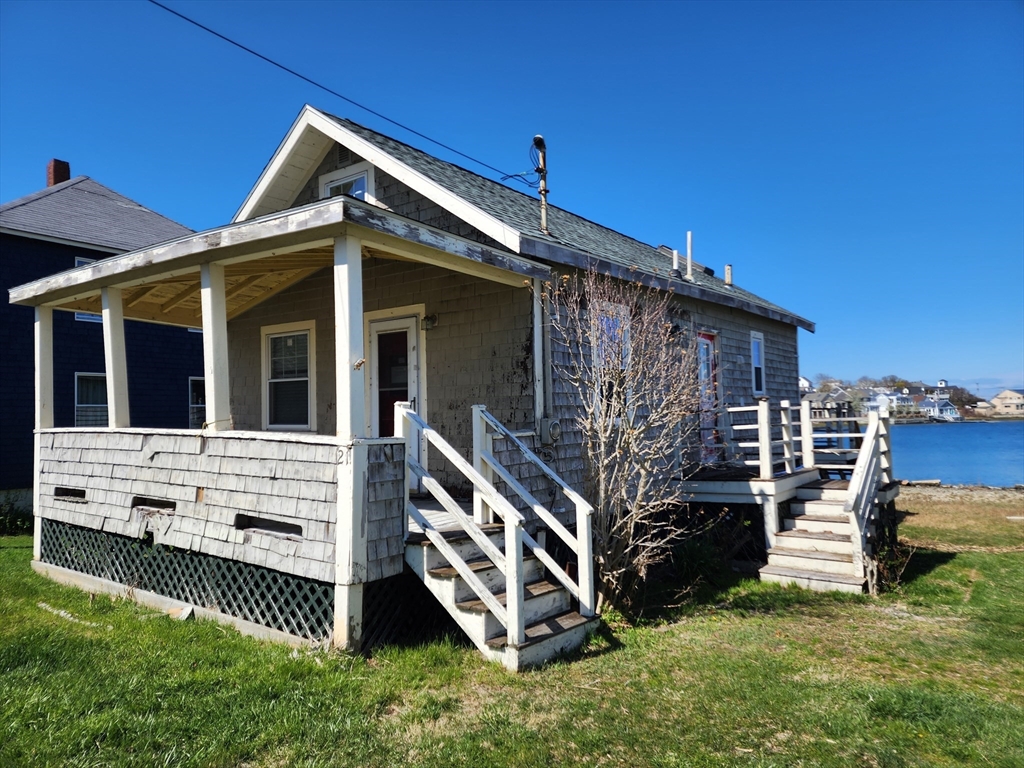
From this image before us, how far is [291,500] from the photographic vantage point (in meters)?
5.59

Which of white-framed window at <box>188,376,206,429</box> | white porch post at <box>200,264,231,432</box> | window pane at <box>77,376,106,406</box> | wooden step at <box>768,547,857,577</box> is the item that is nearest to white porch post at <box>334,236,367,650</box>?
white porch post at <box>200,264,231,432</box>

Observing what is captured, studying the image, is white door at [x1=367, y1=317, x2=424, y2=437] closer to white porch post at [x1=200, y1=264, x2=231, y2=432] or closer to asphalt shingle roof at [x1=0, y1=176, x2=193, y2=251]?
white porch post at [x1=200, y1=264, x2=231, y2=432]

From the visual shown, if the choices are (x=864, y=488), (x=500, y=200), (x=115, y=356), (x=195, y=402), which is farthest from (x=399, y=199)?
(x=195, y=402)

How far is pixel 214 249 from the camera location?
6051mm

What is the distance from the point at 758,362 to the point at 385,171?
867cm

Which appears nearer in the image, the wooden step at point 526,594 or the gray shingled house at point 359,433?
the wooden step at point 526,594

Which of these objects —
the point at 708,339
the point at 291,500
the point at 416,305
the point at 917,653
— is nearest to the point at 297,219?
the point at 291,500

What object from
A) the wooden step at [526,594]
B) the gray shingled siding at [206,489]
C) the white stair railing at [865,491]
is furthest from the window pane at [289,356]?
the white stair railing at [865,491]

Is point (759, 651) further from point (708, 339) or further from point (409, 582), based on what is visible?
point (708, 339)

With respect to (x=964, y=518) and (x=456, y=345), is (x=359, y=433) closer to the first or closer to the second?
(x=456, y=345)

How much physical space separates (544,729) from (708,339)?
866 cm

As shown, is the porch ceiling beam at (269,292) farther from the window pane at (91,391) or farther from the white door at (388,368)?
the window pane at (91,391)

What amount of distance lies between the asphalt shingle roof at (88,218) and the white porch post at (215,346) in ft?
36.7

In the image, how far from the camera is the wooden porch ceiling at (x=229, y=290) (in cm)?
750
